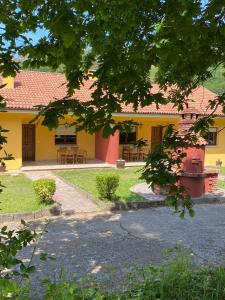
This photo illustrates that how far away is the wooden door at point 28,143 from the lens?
67.0 feet

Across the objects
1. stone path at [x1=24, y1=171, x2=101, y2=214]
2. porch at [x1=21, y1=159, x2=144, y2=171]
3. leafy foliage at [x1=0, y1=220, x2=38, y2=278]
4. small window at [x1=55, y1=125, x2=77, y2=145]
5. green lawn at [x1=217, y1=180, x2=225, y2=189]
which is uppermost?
small window at [x1=55, y1=125, x2=77, y2=145]

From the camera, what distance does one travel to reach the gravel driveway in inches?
240

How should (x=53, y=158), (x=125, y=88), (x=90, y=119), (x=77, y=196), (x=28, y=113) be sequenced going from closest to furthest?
(x=90, y=119) → (x=125, y=88) → (x=77, y=196) → (x=28, y=113) → (x=53, y=158)

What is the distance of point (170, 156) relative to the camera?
394cm

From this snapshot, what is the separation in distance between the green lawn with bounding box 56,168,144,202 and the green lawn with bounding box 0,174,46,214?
189cm

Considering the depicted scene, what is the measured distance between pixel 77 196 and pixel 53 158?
30.9 feet

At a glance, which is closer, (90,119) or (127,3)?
(90,119)

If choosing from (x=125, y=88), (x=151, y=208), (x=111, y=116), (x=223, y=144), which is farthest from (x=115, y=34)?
(x=223, y=144)

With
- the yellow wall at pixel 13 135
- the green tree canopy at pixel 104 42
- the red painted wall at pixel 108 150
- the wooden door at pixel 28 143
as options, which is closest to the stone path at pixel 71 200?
the yellow wall at pixel 13 135

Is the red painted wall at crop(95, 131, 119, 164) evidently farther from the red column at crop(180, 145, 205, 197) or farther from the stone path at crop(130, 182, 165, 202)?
the red column at crop(180, 145, 205, 197)

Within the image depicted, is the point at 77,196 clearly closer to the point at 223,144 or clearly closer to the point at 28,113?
the point at 28,113

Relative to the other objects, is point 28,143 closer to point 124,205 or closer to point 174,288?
point 124,205

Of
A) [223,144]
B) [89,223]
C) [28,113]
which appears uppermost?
[28,113]

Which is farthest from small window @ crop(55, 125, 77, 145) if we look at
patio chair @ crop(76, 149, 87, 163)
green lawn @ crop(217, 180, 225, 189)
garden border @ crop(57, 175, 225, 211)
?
green lawn @ crop(217, 180, 225, 189)
